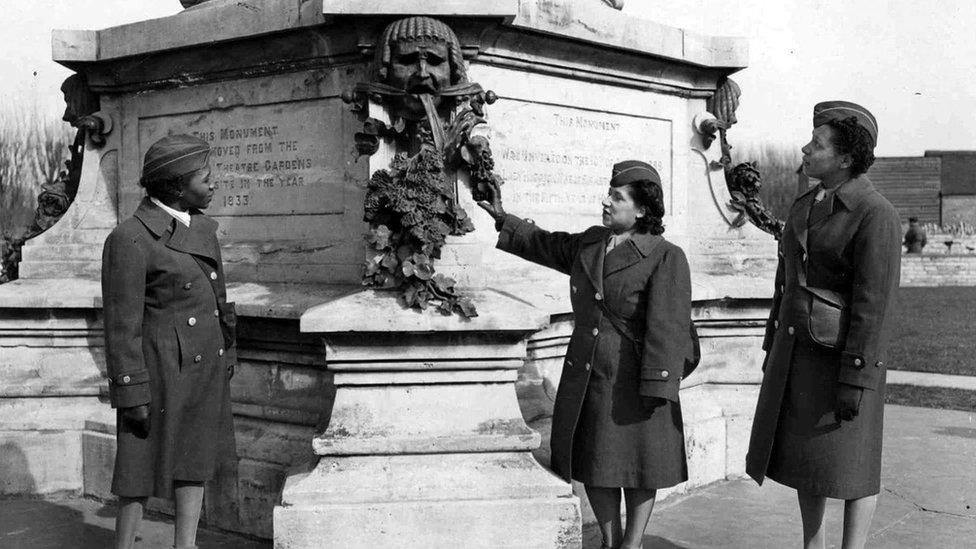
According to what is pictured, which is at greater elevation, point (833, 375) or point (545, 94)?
point (545, 94)

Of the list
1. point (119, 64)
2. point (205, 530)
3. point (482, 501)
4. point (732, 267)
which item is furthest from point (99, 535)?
point (732, 267)

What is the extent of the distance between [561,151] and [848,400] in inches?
92.3

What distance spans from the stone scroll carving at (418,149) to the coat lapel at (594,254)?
0.51 meters

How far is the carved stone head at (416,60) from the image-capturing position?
15.2ft

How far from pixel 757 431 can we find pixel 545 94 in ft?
7.21

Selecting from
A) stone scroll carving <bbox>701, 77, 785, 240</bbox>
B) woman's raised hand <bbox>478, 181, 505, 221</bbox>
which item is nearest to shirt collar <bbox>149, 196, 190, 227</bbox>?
woman's raised hand <bbox>478, 181, 505, 221</bbox>

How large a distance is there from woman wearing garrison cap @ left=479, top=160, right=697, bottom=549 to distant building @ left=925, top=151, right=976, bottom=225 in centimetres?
Answer: 7207

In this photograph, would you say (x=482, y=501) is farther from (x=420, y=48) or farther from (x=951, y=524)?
(x=951, y=524)

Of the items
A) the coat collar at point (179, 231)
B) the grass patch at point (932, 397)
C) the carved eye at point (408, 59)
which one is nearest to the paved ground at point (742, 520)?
the coat collar at point (179, 231)

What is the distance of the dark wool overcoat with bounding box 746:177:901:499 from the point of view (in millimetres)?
3770

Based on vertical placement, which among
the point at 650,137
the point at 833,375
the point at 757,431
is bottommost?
the point at 757,431

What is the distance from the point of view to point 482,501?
4348 mm

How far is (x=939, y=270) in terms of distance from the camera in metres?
40.6

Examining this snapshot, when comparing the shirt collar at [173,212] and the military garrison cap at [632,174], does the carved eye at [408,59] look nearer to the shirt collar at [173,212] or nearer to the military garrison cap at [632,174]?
the military garrison cap at [632,174]
